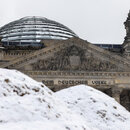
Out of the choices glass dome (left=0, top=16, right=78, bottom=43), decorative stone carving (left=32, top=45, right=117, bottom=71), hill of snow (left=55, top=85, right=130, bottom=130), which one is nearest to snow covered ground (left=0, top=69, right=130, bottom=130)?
hill of snow (left=55, top=85, right=130, bottom=130)

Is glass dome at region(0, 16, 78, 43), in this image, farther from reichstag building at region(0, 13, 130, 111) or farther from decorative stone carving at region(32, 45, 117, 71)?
decorative stone carving at region(32, 45, 117, 71)

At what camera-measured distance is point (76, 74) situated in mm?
38469

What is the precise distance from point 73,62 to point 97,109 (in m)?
30.8

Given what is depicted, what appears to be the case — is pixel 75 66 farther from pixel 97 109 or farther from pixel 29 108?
pixel 29 108

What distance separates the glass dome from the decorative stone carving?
1894 cm

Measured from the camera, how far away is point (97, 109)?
7.64 metres

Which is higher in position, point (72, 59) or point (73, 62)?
point (72, 59)

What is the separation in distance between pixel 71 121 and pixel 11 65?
31852 millimetres

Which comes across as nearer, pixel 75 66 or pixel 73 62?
pixel 73 62

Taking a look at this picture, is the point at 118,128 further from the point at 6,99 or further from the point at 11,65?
the point at 11,65

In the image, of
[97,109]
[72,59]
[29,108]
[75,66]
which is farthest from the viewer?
[75,66]

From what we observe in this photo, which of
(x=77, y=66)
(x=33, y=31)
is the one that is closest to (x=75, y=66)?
(x=77, y=66)

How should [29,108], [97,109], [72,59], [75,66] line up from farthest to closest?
[75,66] < [72,59] < [97,109] < [29,108]

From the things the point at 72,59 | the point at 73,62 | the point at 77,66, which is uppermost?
the point at 72,59
